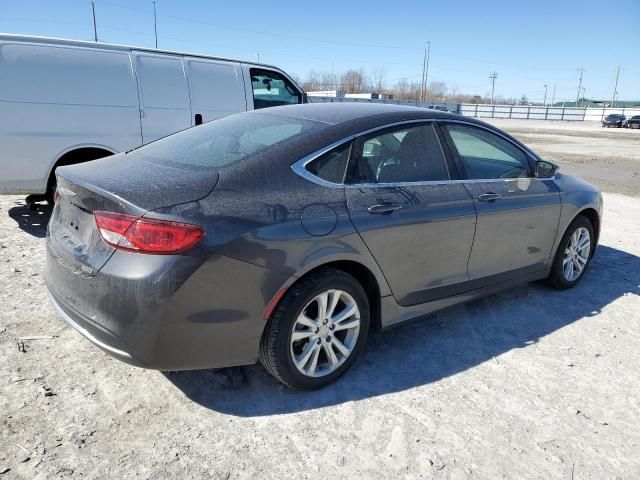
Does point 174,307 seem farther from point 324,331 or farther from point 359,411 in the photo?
point 359,411

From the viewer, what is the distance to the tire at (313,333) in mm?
2650

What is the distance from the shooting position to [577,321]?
4070mm

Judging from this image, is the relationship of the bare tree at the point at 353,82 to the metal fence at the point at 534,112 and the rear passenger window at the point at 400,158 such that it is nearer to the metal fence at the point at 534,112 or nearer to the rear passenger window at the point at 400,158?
the metal fence at the point at 534,112

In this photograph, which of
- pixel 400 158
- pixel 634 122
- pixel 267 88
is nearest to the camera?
pixel 400 158

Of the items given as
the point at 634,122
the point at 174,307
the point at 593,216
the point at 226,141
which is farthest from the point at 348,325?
the point at 634,122

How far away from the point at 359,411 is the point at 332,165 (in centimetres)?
141

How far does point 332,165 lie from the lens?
9.52ft

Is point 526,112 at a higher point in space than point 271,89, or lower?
lower

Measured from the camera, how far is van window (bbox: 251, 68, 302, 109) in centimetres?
754

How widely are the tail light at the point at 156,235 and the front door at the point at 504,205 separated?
2.16 metres

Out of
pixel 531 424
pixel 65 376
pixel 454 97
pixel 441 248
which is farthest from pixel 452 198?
pixel 454 97

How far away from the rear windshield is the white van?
277cm

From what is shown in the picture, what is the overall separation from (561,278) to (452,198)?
1.86 meters

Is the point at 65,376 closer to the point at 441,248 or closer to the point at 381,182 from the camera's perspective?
the point at 381,182
